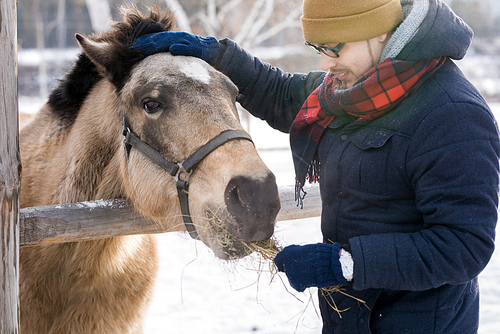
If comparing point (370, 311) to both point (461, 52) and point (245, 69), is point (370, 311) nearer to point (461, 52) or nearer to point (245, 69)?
point (461, 52)

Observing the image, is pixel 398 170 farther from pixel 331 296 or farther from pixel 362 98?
pixel 331 296

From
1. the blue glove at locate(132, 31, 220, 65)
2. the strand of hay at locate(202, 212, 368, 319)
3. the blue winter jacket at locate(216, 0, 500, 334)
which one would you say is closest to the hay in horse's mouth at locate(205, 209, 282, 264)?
the strand of hay at locate(202, 212, 368, 319)

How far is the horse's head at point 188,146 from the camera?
61.1 inches

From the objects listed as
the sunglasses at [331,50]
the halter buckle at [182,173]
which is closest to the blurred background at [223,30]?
the halter buckle at [182,173]

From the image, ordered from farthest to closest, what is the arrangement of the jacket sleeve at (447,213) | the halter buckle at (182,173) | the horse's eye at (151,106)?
1. the horse's eye at (151,106)
2. the halter buckle at (182,173)
3. the jacket sleeve at (447,213)

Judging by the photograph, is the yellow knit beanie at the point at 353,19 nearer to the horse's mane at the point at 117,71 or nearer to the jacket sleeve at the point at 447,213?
the jacket sleeve at the point at 447,213

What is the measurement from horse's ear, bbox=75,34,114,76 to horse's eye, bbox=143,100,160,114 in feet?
1.21

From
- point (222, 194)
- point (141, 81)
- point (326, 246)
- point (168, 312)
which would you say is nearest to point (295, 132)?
point (222, 194)

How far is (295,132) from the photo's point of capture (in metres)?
1.83

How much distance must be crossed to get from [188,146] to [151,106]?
0.30 m

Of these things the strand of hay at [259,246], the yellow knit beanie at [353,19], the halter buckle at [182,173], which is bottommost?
the strand of hay at [259,246]

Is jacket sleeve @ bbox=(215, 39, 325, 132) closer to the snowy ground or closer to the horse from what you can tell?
the horse

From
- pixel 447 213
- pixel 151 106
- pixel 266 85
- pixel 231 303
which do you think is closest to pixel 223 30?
pixel 231 303

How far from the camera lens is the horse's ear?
1.99 m
